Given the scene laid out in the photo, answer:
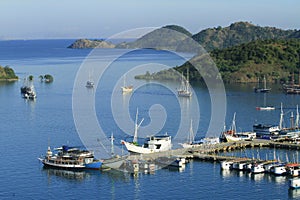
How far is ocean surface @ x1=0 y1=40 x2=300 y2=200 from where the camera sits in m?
19.8

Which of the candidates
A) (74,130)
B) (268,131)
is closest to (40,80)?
(74,130)

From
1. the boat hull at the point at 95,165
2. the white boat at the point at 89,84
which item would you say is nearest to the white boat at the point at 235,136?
the boat hull at the point at 95,165

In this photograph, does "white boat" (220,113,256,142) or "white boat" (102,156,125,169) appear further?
"white boat" (220,113,256,142)

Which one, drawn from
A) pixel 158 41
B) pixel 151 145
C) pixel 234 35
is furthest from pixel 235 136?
pixel 234 35

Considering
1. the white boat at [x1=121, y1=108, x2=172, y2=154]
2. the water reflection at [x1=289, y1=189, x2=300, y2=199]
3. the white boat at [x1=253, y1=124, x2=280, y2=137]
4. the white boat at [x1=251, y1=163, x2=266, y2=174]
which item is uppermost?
the white boat at [x1=253, y1=124, x2=280, y2=137]

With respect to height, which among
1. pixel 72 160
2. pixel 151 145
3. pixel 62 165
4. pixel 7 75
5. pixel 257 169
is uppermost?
pixel 7 75

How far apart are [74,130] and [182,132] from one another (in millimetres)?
5012

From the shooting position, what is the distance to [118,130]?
2967 centimetres

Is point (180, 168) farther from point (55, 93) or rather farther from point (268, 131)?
point (55, 93)

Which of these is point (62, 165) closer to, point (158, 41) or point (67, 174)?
point (67, 174)

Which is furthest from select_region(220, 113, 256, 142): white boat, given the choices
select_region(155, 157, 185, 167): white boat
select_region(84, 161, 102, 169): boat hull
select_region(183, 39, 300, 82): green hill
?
select_region(183, 39, 300, 82): green hill

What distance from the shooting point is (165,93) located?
45.8m

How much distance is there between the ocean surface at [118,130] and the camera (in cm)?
1981

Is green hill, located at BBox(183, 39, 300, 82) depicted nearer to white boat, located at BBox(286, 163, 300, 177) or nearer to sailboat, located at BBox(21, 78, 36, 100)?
sailboat, located at BBox(21, 78, 36, 100)
